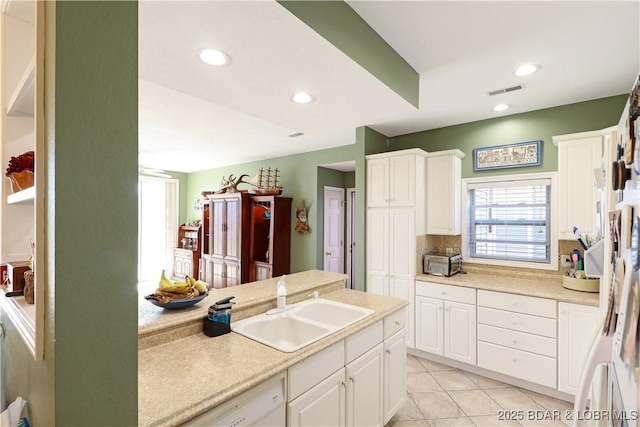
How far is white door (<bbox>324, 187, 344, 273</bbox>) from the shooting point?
16.4ft

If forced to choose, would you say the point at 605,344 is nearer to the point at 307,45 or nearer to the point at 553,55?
the point at 307,45

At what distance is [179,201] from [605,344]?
24.3ft

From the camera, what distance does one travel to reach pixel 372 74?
1.67 meters

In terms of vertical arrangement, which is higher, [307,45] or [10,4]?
[10,4]

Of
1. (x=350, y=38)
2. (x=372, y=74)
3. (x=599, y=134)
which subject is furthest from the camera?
(x=599, y=134)

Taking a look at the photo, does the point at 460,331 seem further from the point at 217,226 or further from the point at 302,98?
the point at 217,226

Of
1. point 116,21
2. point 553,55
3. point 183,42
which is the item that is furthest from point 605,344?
point 553,55

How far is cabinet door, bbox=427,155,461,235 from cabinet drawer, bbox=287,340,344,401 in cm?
222

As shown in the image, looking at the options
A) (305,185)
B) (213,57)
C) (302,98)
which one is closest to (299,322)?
(302,98)

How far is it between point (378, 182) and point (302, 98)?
5.61 feet

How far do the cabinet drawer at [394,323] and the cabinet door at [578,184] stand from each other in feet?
5.88

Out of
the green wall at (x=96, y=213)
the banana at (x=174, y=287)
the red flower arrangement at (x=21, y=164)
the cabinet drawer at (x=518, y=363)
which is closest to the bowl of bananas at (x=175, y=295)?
the banana at (x=174, y=287)

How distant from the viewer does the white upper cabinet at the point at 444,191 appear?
327 cm

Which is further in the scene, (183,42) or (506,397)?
(506,397)
